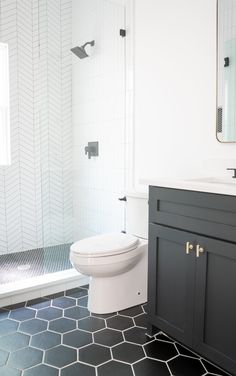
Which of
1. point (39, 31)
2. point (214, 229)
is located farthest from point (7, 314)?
point (39, 31)

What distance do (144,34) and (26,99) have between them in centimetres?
129

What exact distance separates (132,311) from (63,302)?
1.59ft

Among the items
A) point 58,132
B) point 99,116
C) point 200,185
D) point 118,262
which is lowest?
point 118,262

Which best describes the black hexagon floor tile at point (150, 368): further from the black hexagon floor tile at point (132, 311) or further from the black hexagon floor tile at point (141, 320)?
the black hexagon floor tile at point (132, 311)

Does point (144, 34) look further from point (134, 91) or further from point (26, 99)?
point (26, 99)

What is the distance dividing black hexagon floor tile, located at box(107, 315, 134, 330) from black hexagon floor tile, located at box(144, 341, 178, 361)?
223 mm

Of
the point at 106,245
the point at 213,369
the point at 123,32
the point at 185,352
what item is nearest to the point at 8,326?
the point at 106,245

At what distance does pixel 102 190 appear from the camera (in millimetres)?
2902

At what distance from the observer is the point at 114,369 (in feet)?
5.08

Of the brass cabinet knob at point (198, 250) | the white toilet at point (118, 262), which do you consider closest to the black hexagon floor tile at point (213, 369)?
the brass cabinet knob at point (198, 250)

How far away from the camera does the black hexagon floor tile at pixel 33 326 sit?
6.19 feet

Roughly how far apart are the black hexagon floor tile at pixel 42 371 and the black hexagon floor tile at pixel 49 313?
0.48m

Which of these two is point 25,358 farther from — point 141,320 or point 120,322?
point 141,320

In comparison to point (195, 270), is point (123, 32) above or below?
above
